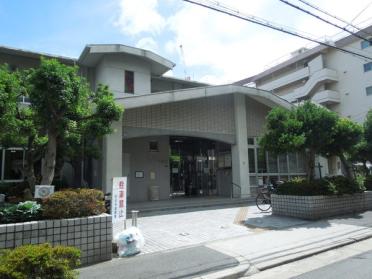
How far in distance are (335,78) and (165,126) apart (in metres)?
27.4

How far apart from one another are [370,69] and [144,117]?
27815mm

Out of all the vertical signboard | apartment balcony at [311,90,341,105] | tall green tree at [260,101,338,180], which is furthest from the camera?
apartment balcony at [311,90,341,105]

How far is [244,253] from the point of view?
6.70m

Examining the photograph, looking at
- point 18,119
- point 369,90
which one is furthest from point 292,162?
point 369,90

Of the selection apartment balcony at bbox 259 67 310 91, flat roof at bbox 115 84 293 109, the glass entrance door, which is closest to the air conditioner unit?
flat roof at bbox 115 84 293 109

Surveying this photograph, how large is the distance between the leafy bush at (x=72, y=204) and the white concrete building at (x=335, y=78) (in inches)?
1259

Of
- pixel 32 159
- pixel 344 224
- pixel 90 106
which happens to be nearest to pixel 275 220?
pixel 344 224

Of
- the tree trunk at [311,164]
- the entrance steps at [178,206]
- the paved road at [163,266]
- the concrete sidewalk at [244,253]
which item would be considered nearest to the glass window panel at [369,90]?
the entrance steps at [178,206]

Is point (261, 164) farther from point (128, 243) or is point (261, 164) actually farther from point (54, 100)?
point (54, 100)

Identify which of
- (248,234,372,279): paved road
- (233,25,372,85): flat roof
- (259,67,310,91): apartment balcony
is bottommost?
(248,234,372,279): paved road

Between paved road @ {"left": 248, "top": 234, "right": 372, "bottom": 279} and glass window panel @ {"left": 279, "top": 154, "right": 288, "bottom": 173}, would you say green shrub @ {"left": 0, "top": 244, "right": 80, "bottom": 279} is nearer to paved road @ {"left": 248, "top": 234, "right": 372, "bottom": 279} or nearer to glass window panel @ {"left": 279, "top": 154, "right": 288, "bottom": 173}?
paved road @ {"left": 248, "top": 234, "right": 372, "bottom": 279}

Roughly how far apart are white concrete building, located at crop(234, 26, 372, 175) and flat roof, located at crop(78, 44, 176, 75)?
805 inches

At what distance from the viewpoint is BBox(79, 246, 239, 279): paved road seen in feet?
17.9

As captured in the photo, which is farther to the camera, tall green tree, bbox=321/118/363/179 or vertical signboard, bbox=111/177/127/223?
tall green tree, bbox=321/118/363/179
